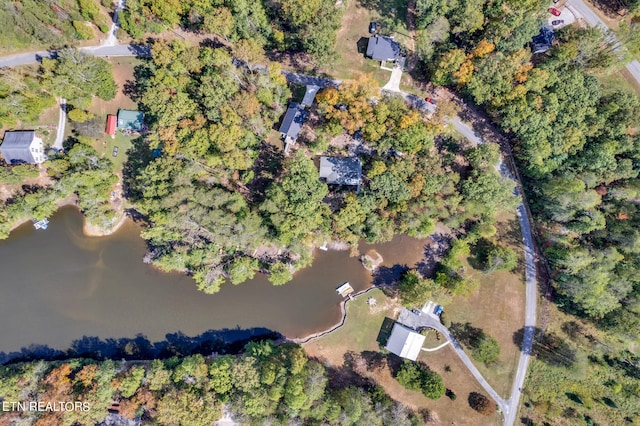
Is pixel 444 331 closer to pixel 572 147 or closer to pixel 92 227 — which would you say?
pixel 572 147

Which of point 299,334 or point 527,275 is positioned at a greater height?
point 527,275

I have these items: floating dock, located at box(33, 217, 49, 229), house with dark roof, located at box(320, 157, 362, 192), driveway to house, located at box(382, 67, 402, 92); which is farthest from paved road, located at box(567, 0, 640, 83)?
floating dock, located at box(33, 217, 49, 229)

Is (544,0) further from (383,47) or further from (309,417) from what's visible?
(309,417)

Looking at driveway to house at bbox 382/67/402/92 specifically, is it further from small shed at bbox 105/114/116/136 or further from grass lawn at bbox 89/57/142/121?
small shed at bbox 105/114/116/136

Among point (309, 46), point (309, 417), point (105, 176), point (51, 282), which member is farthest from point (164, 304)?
point (309, 46)

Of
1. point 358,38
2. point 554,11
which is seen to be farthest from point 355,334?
point 554,11
